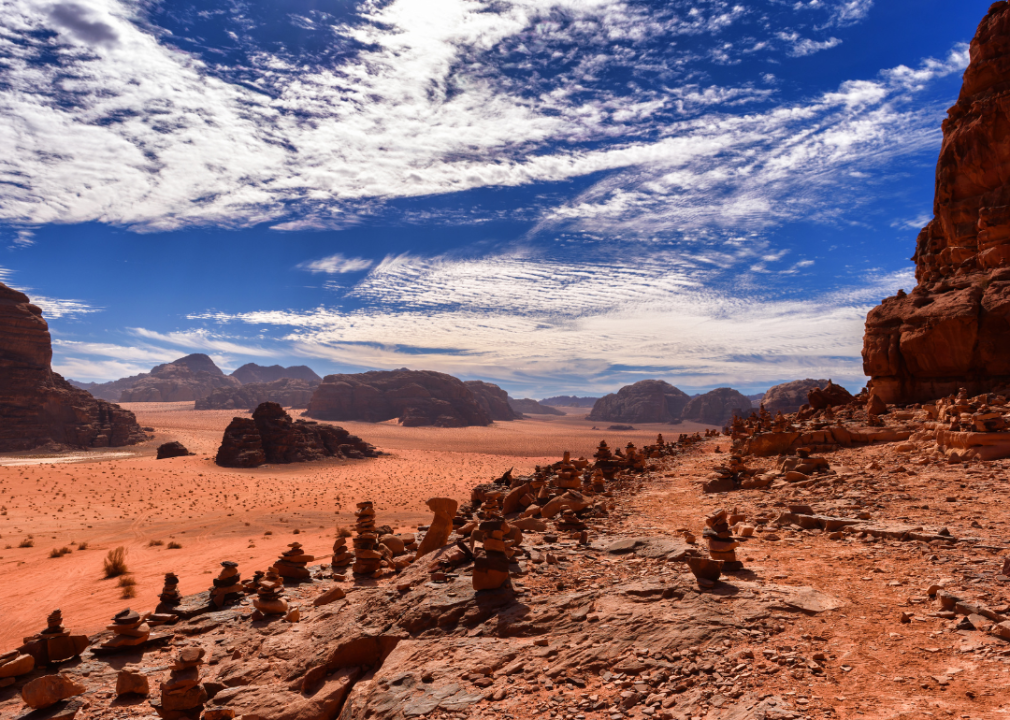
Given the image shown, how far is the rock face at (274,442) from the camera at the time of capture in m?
60.5

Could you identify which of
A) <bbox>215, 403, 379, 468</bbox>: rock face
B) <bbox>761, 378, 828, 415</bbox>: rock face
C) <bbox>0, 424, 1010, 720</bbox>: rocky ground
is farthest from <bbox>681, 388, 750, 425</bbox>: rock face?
<bbox>0, 424, 1010, 720</bbox>: rocky ground

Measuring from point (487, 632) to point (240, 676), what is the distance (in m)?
5.77

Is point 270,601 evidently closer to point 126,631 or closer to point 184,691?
point 126,631

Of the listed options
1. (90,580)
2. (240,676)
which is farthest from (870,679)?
(90,580)

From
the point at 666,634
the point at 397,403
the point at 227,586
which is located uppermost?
the point at 397,403

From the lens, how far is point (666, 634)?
21.2ft

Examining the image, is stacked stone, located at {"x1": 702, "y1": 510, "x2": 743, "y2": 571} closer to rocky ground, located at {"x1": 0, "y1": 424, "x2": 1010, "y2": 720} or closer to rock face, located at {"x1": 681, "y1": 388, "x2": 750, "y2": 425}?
rocky ground, located at {"x1": 0, "y1": 424, "x2": 1010, "y2": 720}

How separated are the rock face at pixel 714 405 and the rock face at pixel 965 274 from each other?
141m

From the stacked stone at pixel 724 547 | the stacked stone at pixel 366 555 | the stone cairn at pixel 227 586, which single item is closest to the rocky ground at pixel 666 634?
the stacked stone at pixel 724 547

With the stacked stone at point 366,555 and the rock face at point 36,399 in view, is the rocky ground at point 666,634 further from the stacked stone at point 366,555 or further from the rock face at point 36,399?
the rock face at point 36,399

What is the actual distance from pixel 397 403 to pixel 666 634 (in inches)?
6166

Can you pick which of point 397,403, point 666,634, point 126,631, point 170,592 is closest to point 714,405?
point 397,403

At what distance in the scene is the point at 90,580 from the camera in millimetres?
19297

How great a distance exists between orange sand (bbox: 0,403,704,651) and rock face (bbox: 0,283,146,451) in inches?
227
